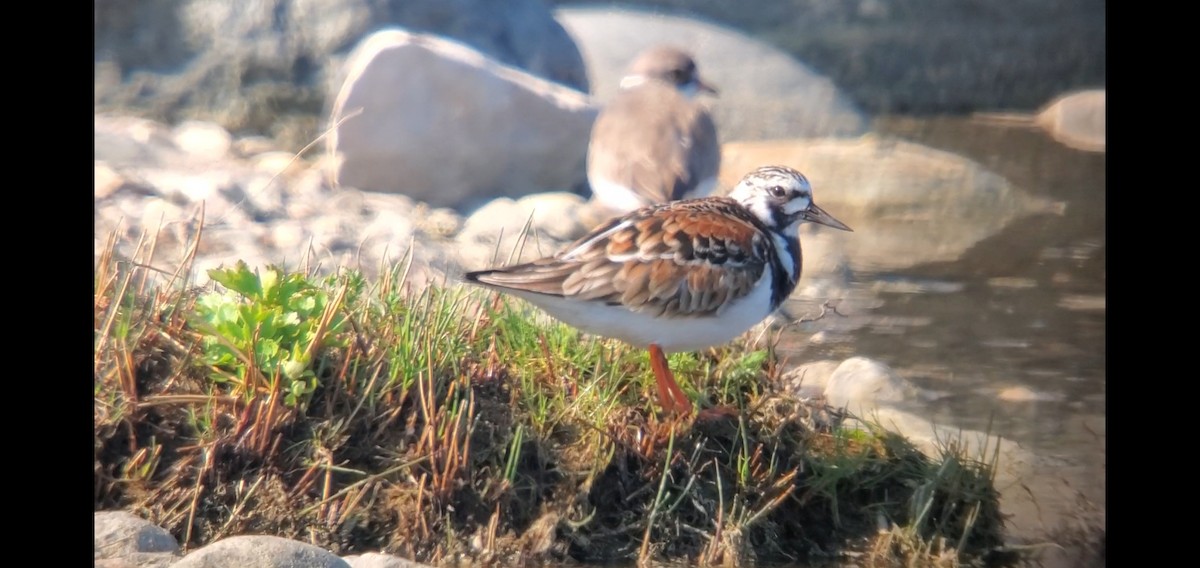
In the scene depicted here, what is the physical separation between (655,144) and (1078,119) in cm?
180

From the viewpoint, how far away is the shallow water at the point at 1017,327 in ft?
13.6

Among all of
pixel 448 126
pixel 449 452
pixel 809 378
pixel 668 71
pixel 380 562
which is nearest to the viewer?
pixel 380 562

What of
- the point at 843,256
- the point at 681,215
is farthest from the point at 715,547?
the point at 843,256

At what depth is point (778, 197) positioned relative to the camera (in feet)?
13.4

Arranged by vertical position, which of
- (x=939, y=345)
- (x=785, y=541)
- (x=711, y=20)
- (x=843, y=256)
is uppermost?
(x=711, y=20)

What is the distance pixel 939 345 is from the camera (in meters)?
4.91

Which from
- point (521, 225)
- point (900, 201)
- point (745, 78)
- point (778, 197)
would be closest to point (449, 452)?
point (778, 197)

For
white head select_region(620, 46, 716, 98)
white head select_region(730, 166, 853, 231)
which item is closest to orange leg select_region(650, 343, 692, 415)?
white head select_region(730, 166, 853, 231)

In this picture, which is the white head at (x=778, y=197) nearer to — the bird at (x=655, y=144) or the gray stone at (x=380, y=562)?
the bird at (x=655, y=144)

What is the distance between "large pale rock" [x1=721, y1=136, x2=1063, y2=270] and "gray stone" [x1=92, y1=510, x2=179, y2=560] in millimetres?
3220

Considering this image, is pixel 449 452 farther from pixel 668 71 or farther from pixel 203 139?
pixel 203 139

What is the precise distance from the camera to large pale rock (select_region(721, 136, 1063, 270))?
5348mm

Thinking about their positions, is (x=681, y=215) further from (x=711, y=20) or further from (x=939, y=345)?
(x=711, y=20)

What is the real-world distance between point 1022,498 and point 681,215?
1415 mm
